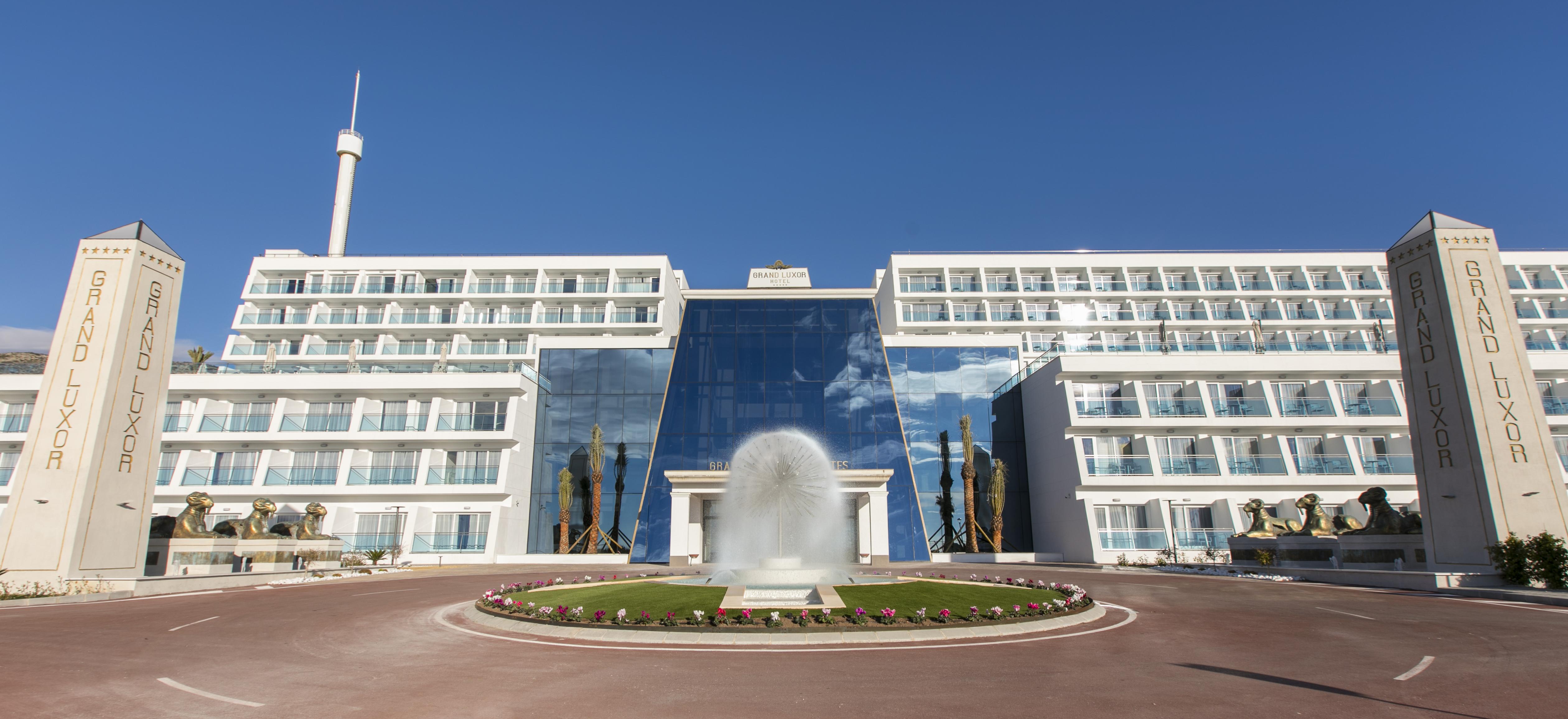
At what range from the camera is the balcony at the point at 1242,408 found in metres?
45.9

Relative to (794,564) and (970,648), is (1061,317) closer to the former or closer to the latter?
(794,564)

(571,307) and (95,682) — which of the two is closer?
(95,682)

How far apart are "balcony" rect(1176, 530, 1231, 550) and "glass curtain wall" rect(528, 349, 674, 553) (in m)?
30.2

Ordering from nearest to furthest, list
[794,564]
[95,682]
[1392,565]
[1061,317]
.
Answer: [95,682] < [794,564] < [1392,565] < [1061,317]

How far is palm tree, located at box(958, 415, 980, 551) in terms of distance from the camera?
4606cm

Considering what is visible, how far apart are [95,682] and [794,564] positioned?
1505 centimetres

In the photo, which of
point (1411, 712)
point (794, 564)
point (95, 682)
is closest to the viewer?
point (1411, 712)

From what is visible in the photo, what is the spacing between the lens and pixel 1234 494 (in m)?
44.1

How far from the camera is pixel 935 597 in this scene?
1884 cm

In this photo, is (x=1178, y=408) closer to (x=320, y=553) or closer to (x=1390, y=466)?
(x=1390, y=466)

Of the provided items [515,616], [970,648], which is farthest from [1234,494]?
[515,616]

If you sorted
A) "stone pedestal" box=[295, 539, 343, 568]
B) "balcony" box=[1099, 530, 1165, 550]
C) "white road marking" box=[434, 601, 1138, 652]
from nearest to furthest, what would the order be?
"white road marking" box=[434, 601, 1138, 652] → "stone pedestal" box=[295, 539, 343, 568] → "balcony" box=[1099, 530, 1165, 550]

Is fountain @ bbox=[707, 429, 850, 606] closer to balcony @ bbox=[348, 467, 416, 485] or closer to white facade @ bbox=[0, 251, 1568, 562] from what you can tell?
white facade @ bbox=[0, 251, 1568, 562]

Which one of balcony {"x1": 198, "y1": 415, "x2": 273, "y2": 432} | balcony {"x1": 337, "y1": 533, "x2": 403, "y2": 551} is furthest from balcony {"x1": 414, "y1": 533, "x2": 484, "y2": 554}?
balcony {"x1": 198, "y1": 415, "x2": 273, "y2": 432}
